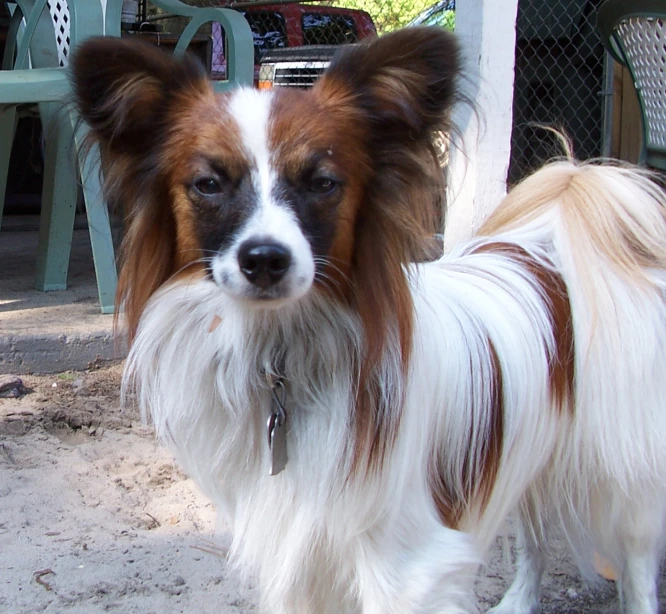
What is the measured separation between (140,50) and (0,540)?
1846 mm

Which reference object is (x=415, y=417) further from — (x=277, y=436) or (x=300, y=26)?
(x=300, y=26)

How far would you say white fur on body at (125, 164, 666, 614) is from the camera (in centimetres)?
215

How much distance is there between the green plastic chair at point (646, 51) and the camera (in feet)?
12.3

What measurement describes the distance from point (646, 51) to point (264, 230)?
2.72 meters

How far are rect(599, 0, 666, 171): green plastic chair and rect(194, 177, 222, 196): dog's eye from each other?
2.42 m

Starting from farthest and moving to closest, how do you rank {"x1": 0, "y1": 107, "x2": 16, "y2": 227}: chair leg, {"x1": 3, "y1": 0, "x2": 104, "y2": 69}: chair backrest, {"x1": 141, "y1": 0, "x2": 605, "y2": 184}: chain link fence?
{"x1": 141, "y1": 0, "x2": 605, "y2": 184}: chain link fence, {"x1": 0, "y1": 107, "x2": 16, "y2": 227}: chair leg, {"x1": 3, "y1": 0, "x2": 104, "y2": 69}: chair backrest

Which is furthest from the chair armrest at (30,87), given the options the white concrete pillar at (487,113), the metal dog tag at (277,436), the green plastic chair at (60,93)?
the metal dog tag at (277,436)

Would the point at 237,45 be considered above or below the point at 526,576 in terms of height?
above

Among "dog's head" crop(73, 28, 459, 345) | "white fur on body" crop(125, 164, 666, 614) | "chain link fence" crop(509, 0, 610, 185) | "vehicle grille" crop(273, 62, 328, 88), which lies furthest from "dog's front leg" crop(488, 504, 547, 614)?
"vehicle grille" crop(273, 62, 328, 88)

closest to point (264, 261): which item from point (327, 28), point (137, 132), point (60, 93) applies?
point (137, 132)

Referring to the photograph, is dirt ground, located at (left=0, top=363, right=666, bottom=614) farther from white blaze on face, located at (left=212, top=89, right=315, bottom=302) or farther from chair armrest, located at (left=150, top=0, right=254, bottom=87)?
chair armrest, located at (left=150, top=0, right=254, bottom=87)

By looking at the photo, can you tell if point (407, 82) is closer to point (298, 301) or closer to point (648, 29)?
point (298, 301)

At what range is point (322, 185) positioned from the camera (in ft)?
6.93

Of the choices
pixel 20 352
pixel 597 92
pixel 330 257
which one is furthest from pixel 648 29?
pixel 597 92
